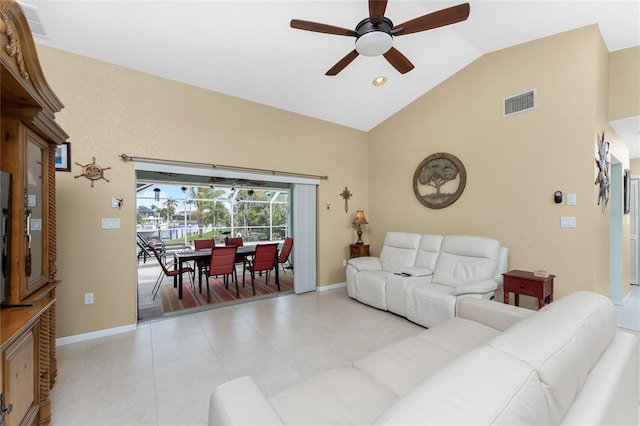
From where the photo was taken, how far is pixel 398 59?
261cm

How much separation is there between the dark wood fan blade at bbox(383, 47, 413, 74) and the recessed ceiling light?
45.1 inches

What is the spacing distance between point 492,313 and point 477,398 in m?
1.67

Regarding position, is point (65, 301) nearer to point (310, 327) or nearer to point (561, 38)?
point (310, 327)

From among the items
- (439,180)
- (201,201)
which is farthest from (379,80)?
(201,201)

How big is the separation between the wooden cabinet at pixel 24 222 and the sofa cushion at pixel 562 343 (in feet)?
6.67

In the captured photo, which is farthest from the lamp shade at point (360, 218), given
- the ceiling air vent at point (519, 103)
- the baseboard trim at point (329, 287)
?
the ceiling air vent at point (519, 103)

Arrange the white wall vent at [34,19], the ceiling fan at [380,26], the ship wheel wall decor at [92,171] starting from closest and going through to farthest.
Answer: the ceiling fan at [380,26]
the white wall vent at [34,19]
the ship wheel wall decor at [92,171]

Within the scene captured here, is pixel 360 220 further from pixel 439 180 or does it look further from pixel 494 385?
pixel 494 385

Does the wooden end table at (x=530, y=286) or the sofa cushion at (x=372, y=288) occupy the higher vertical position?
the wooden end table at (x=530, y=286)

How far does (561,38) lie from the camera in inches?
121

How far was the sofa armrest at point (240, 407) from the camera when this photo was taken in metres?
0.89

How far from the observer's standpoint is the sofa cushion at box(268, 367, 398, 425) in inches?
45.8

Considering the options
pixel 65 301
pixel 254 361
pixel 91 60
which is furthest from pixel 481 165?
pixel 65 301

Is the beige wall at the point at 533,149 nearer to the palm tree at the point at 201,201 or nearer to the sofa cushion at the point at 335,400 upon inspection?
the sofa cushion at the point at 335,400
